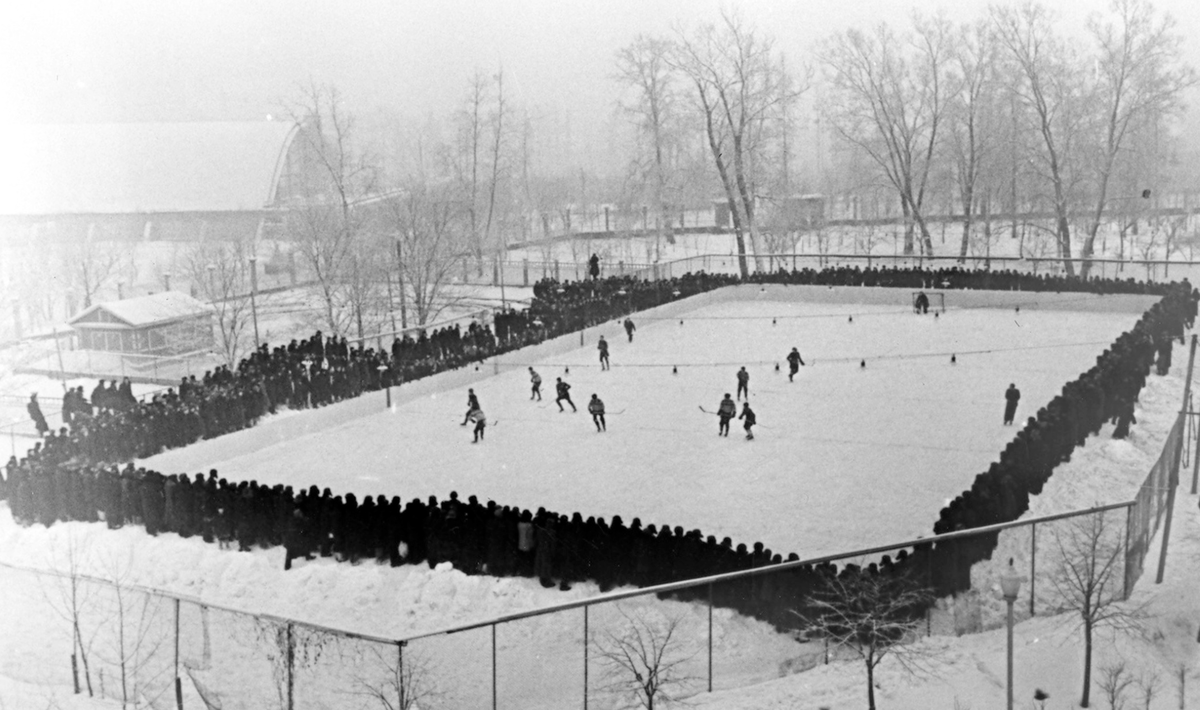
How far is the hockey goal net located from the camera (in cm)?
3406

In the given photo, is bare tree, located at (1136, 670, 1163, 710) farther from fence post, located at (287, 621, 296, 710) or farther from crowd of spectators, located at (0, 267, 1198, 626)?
fence post, located at (287, 621, 296, 710)

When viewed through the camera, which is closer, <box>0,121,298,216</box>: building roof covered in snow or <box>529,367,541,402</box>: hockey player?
<box>529,367,541,402</box>: hockey player

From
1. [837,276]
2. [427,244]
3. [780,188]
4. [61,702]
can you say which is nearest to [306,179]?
[427,244]

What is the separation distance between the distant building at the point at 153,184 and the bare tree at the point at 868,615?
175 ft

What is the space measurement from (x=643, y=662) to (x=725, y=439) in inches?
428

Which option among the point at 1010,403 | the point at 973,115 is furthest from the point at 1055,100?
the point at 1010,403

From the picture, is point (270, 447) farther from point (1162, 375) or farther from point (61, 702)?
point (1162, 375)

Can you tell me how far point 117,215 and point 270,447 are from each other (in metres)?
44.9

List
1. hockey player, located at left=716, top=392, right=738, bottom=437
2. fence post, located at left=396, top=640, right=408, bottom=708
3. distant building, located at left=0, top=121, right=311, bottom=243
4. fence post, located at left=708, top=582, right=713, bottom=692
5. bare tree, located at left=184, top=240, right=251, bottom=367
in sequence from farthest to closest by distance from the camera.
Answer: distant building, located at left=0, top=121, right=311, bottom=243 → bare tree, located at left=184, top=240, right=251, bottom=367 → hockey player, located at left=716, top=392, right=738, bottom=437 → fence post, located at left=708, top=582, right=713, bottom=692 → fence post, located at left=396, top=640, right=408, bottom=708

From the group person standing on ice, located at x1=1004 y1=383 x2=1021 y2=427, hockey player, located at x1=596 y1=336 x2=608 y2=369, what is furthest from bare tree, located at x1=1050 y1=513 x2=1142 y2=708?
hockey player, located at x1=596 y1=336 x2=608 y2=369

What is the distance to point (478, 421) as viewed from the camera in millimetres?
20766

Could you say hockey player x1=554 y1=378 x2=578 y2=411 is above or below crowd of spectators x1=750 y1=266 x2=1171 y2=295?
below

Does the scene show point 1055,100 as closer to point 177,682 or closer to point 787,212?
point 787,212

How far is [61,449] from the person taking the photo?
1867 cm
